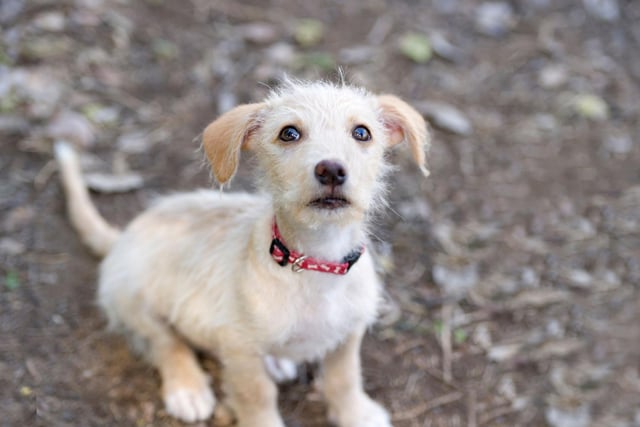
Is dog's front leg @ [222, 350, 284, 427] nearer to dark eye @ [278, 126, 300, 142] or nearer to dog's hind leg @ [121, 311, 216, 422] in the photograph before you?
dog's hind leg @ [121, 311, 216, 422]

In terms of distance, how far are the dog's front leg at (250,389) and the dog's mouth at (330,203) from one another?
100cm

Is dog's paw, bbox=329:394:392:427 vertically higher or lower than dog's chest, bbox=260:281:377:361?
lower

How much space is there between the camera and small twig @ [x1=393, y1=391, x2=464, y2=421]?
409cm

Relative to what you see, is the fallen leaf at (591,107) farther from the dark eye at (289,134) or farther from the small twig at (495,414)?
the dark eye at (289,134)

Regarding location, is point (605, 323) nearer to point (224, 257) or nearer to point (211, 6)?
point (224, 257)

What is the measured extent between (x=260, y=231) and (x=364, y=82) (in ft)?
10.9

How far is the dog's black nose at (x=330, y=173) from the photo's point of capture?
282 cm

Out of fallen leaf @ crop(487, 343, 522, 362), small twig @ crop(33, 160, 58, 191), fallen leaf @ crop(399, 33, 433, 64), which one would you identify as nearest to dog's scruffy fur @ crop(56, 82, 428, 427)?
fallen leaf @ crop(487, 343, 522, 362)

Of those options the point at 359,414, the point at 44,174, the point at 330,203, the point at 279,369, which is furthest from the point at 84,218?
the point at 330,203

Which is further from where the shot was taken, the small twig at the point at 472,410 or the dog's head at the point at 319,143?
the small twig at the point at 472,410

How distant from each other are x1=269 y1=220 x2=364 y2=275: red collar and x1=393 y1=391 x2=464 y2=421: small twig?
4.08 feet

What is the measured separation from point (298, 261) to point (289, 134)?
0.60 metres

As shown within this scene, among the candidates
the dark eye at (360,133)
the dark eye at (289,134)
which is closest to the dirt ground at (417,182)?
the dark eye at (360,133)

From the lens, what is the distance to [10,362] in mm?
3992
